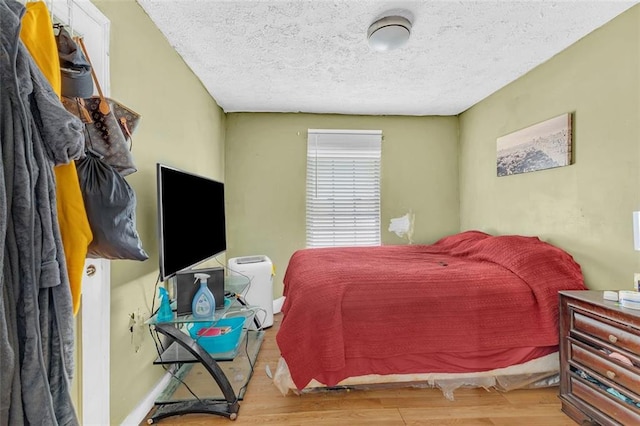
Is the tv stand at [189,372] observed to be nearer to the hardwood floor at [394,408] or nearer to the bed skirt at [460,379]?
the hardwood floor at [394,408]

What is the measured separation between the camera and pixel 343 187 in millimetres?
3650

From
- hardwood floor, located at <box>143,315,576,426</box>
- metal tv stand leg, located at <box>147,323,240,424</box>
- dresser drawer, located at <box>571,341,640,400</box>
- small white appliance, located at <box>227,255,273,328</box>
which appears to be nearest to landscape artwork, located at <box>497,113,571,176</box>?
dresser drawer, located at <box>571,341,640,400</box>

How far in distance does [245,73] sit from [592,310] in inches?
112

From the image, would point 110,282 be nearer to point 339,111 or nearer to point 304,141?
point 304,141

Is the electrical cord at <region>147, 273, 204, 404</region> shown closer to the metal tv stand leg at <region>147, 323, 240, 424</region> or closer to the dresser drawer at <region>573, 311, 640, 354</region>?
the metal tv stand leg at <region>147, 323, 240, 424</region>

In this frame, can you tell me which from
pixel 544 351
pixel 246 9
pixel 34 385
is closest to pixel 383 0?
pixel 246 9

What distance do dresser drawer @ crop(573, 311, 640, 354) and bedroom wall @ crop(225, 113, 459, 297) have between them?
2105 mm

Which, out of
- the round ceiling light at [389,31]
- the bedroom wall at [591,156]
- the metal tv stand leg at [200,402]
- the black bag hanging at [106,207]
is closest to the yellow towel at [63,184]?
the black bag hanging at [106,207]

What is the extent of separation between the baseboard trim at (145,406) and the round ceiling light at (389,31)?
2.57 m

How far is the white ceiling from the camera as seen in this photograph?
1.74m

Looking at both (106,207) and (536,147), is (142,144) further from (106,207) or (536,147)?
(536,147)

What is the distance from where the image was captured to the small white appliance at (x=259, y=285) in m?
2.90

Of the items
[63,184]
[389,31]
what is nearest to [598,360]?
[389,31]

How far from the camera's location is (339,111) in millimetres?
3529
